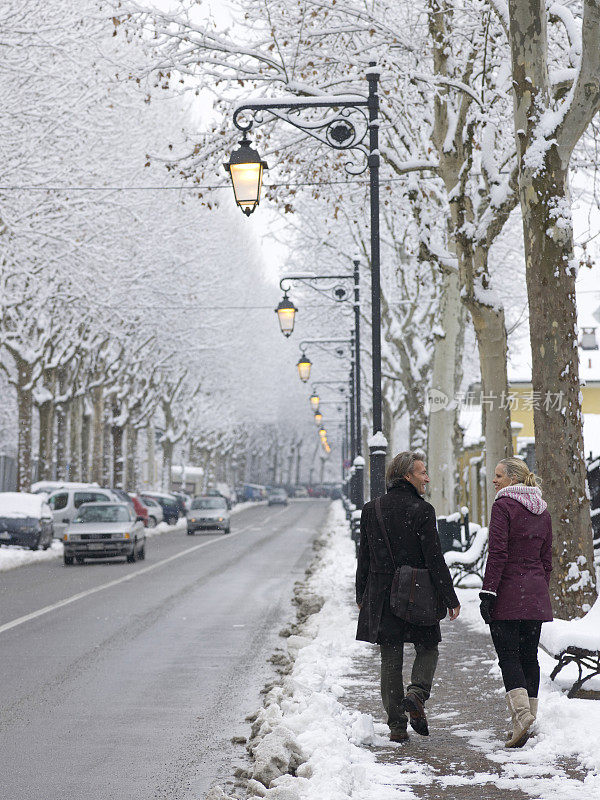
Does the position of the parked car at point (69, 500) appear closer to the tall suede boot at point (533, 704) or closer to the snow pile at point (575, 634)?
the snow pile at point (575, 634)

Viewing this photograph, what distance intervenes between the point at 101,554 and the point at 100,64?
42.5 ft

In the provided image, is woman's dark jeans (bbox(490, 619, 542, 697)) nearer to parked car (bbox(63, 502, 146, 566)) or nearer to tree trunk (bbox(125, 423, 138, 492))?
parked car (bbox(63, 502, 146, 566))

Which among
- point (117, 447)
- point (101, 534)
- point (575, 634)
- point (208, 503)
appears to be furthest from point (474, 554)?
point (117, 447)

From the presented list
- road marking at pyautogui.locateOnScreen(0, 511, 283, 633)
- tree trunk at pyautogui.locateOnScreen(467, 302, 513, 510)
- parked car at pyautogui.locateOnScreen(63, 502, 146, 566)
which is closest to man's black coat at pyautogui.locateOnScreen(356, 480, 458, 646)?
tree trunk at pyautogui.locateOnScreen(467, 302, 513, 510)

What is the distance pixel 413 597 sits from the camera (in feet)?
23.3

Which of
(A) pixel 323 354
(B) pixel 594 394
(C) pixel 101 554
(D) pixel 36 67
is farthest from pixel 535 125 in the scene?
(A) pixel 323 354

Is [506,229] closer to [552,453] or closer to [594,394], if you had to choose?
[594,394]

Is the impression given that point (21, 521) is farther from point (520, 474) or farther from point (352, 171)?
point (520, 474)

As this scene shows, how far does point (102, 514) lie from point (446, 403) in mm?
9591

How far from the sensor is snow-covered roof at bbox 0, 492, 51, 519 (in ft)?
95.3

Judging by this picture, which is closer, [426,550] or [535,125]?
[426,550]

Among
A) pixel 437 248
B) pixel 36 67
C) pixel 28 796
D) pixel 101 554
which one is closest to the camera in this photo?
pixel 28 796

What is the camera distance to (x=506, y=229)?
36.5 m

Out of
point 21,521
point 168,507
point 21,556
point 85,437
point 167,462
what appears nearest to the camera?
point 21,556
